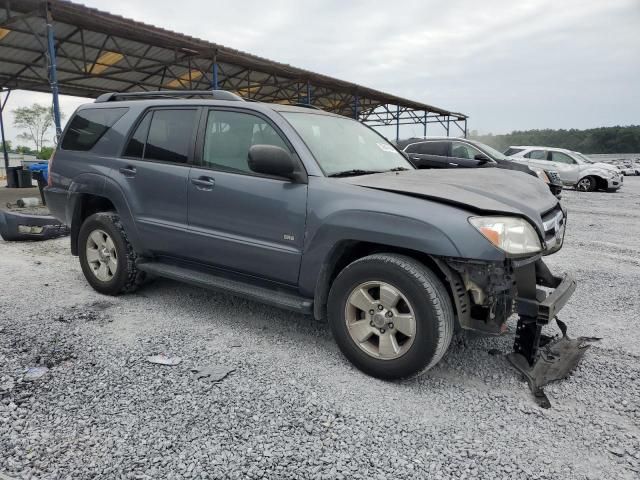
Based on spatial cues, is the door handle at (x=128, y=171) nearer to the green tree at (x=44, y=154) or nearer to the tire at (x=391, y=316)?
the tire at (x=391, y=316)

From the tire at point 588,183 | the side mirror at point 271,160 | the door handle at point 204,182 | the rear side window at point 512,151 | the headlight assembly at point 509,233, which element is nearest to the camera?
the headlight assembly at point 509,233

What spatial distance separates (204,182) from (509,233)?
7.05 feet

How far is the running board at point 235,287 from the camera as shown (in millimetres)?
2984

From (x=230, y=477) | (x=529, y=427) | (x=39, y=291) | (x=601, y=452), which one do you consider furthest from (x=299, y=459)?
(x=39, y=291)

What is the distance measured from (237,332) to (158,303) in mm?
1031

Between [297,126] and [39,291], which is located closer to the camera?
[297,126]

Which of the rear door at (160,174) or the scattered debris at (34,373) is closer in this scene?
the scattered debris at (34,373)

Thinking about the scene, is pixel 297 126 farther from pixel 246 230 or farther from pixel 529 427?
pixel 529 427

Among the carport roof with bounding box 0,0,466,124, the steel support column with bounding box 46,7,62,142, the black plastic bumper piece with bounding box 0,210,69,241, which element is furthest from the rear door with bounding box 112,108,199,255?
the carport roof with bounding box 0,0,466,124

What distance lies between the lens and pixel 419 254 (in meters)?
2.70

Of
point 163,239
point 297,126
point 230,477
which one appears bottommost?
point 230,477

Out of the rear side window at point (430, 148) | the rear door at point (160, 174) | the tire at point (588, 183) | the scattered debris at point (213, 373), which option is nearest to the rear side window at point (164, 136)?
the rear door at point (160, 174)

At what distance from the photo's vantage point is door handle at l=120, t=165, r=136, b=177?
3.82 metres

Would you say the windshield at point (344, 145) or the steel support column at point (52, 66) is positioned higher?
the steel support column at point (52, 66)
